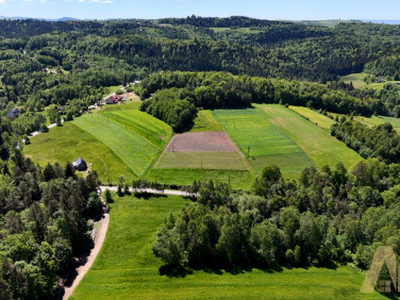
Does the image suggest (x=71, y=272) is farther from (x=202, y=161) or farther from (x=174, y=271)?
(x=202, y=161)

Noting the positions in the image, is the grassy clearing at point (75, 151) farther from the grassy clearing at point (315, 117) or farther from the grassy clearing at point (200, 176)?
the grassy clearing at point (315, 117)

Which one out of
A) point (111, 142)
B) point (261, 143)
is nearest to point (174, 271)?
point (111, 142)

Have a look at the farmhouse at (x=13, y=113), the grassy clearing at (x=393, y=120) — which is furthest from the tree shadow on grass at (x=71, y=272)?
the grassy clearing at (x=393, y=120)

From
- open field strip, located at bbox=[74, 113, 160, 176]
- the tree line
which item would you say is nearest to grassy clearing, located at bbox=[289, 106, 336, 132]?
the tree line

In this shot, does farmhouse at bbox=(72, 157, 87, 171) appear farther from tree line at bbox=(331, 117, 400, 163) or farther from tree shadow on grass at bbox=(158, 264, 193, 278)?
tree line at bbox=(331, 117, 400, 163)

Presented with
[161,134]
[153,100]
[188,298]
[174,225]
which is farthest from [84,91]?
[188,298]

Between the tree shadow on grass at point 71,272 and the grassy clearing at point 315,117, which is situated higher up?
the grassy clearing at point 315,117
